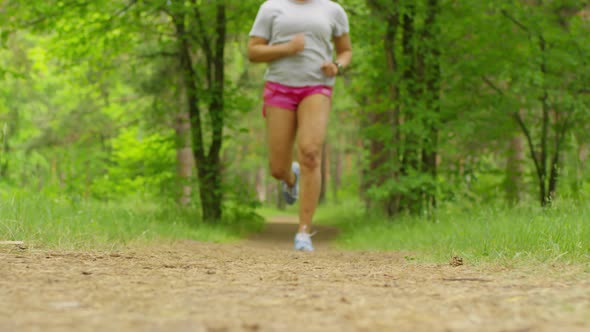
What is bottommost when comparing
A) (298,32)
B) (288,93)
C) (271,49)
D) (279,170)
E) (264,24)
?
(279,170)

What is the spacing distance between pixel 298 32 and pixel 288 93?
21.6 inches

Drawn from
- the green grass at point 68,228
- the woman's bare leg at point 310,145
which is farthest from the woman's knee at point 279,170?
the green grass at point 68,228

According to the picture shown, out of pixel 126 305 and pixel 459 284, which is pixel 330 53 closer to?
pixel 459 284

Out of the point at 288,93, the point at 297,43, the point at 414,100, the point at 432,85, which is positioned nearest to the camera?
the point at 297,43

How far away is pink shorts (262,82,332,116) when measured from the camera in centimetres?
512

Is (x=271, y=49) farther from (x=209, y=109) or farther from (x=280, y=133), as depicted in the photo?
(x=209, y=109)

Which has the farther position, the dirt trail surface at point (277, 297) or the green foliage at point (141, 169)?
the green foliage at point (141, 169)

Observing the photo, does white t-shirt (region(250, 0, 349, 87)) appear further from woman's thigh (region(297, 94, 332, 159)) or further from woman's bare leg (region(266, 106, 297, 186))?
woman's bare leg (region(266, 106, 297, 186))

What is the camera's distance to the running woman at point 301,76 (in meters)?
5.03

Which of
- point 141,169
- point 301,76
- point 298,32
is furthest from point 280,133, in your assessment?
point 141,169

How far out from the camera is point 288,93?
518 centimetres

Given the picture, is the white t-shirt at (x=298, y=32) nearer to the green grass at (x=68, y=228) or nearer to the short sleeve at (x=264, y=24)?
the short sleeve at (x=264, y=24)

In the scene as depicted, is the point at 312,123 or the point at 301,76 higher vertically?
the point at 301,76

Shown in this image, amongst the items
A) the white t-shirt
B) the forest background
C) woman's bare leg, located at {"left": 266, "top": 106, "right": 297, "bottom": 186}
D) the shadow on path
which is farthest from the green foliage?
the white t-shirt
